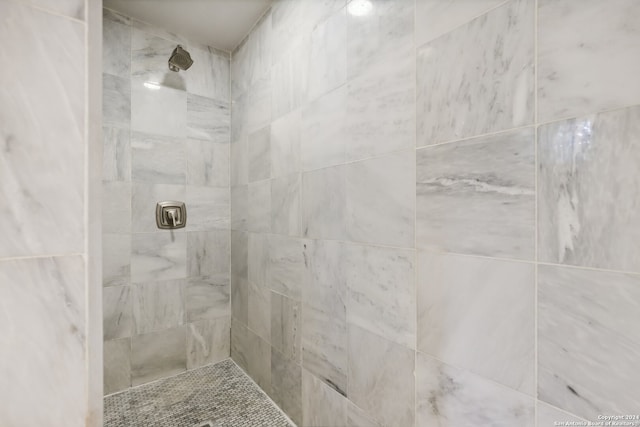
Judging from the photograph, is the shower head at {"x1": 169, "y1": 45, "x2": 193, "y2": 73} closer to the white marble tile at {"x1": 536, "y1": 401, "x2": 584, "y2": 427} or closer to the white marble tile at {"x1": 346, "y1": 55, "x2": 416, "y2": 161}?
the white marble tile at {"x1": 346, "y1": 55, "x2": 416, "y2": 161}

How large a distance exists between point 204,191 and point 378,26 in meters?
1.47

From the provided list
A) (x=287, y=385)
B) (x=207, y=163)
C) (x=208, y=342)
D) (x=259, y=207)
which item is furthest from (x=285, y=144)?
(x=208, y=342)

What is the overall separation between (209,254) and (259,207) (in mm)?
574

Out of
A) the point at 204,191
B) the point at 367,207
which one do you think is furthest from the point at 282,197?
the point at 204,191

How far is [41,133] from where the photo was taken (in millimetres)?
498

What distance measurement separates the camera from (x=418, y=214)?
34.5 inches

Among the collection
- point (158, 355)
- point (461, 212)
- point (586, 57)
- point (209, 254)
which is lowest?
point (158, 355)

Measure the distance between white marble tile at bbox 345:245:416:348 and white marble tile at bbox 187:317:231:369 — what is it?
129 cm

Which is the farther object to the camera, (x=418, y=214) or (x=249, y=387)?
(x=249, y=387)

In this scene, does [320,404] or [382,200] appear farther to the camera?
[320,404]

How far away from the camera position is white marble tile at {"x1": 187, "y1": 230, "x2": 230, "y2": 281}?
76.9 inches

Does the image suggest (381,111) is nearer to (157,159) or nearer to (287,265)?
(287,265)

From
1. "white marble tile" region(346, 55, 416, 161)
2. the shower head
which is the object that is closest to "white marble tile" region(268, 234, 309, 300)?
"white marble tile" region(346, 55, 416, 161)

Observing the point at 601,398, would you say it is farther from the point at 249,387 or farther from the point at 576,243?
the point at 249,387
